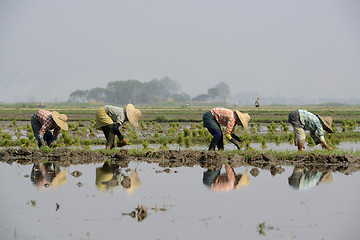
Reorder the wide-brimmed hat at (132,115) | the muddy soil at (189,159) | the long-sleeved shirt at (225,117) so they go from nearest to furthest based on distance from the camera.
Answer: the muddy soil at (189,159) < the long-sleeved shirt at (225,117) < the wide-brimmed hat at (132,115)

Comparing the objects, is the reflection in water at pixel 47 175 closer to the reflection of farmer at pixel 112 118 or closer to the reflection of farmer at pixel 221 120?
the reflection of farmer at pixel 112 118

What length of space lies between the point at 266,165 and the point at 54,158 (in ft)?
18.5

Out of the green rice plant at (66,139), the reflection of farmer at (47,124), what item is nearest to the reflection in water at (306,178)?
the reflection of farmer at (47,124)

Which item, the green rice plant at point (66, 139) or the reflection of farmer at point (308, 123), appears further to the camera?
the green rice plant at point (66, 139)

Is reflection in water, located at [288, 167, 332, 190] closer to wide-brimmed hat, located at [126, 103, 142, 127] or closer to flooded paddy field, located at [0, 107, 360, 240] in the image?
flooded paddy field, located at [0, 107, 360, 240]

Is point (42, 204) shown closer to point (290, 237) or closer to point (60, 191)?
point (60, 191)

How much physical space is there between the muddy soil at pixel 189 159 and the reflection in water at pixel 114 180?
105 cm

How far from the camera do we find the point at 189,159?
1308 cm

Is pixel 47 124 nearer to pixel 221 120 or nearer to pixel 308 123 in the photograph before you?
pixel 221 120

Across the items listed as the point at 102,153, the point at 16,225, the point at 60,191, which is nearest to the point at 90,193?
the point at 60,191

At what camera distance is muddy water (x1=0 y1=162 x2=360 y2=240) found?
6.38 meters

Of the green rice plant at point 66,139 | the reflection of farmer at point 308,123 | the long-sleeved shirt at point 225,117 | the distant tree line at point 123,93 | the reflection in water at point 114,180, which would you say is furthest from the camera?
the distant tree line at point 123,93

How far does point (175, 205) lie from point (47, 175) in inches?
152

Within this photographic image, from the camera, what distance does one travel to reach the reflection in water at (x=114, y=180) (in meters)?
9.14
